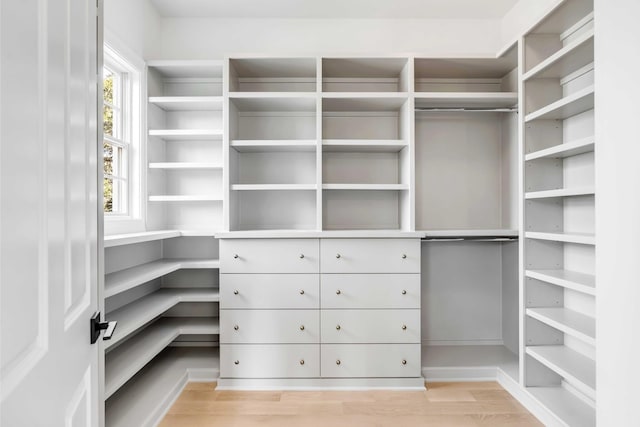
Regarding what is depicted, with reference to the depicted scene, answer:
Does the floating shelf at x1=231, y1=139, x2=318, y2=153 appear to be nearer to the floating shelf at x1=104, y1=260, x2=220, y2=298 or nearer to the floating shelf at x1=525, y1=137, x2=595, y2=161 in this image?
the floating shelf at x1=104, y1=260, x2=220, y2=298

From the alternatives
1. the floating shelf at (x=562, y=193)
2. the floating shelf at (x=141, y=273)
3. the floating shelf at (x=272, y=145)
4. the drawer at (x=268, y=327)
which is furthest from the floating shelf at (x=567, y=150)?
the floating shelf at (x=141, y=273)

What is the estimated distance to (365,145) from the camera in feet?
9.49

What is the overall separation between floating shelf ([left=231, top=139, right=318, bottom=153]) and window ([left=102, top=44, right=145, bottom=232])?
30.0 inches

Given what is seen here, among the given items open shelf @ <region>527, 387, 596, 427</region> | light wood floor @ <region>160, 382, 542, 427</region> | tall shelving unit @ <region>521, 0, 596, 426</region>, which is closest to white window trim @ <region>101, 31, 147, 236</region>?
light wood floor @ <region>160, 382, 542, 427</region>

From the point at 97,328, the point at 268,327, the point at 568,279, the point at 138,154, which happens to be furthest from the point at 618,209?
the point at 138,154

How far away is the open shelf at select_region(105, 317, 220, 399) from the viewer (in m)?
2.13

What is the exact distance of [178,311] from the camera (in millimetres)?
3262

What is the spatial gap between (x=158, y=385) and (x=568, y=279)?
2.57 metres

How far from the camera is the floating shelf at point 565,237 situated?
1.89 metres

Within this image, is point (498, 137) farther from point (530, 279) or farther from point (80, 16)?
point (80, 16)

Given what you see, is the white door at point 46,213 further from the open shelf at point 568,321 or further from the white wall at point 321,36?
the white wall at point 321,36

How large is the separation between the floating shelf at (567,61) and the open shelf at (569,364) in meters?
1.66

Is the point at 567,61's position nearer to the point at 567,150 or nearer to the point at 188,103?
the point at 567,150

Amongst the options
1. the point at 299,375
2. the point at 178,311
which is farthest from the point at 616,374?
the point at 178,311
